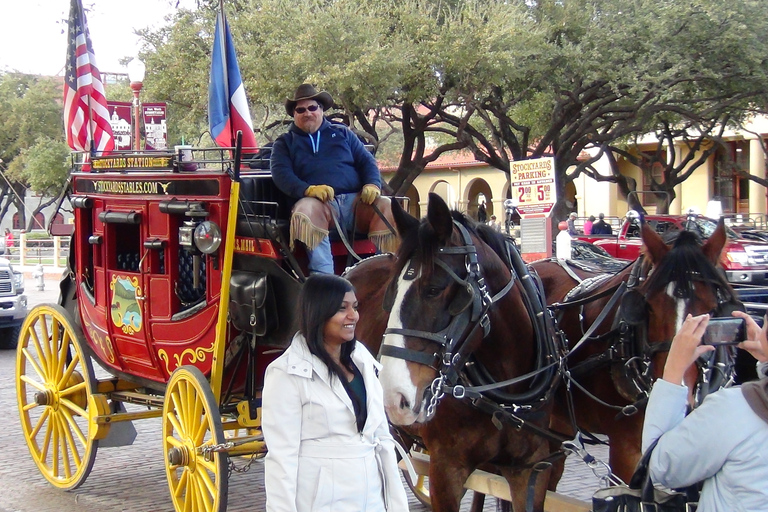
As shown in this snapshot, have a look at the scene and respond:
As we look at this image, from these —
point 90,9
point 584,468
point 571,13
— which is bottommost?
point 584,468

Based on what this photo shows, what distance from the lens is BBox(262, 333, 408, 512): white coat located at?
9.93 ft

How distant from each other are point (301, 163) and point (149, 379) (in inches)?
77.5

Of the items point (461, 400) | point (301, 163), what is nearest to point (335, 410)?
point (461, 400)

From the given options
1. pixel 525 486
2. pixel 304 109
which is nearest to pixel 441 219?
pixel 525 486


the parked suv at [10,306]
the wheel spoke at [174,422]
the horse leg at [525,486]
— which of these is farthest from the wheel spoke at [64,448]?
the parked suv at [10,306]

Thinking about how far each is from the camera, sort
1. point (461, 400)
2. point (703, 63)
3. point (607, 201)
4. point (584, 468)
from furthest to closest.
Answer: point (607, 201), point (703, 63), point (584, 468), point (461, 400)

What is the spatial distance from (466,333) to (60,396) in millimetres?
4153

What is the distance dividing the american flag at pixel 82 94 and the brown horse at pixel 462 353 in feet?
16.0

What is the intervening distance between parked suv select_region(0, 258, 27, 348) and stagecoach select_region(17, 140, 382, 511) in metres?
7.77

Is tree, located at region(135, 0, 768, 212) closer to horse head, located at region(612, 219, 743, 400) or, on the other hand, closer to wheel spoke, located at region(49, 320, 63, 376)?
wheel spoke, located at region(49, 320, 63, 376)

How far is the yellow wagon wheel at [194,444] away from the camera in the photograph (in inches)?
204

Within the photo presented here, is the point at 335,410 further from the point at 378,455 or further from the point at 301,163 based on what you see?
the point at 301,163

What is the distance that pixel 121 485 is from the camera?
267 inches

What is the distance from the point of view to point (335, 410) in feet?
10.2
